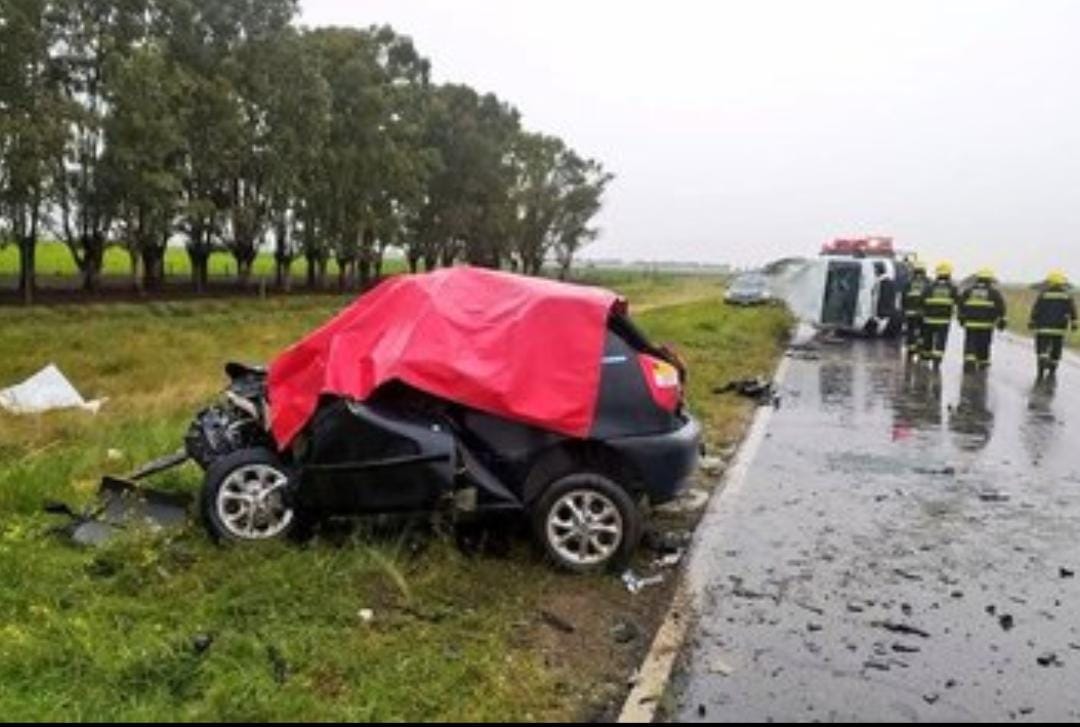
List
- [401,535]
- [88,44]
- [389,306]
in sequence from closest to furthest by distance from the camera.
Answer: [401,535] → [389,306] → [88,44]

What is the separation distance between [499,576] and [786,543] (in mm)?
2244

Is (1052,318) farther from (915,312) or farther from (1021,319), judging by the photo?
(1021,319)

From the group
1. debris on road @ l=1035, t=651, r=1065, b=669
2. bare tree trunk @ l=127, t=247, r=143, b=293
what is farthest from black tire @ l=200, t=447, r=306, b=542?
bare tree trunk @ l=127, t=247, r=143, b=293

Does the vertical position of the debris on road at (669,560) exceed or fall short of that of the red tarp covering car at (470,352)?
it falls short

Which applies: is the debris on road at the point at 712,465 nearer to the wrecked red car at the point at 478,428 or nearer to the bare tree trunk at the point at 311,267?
the wrecked red car at the point at 478,428

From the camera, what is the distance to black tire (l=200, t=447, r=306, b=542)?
7.31m

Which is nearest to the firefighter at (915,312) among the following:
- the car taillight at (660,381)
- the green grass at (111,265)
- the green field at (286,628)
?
the car taillight at (660,381)

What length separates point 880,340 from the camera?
31.2 metres

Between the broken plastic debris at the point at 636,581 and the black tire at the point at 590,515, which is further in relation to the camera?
the black tire at the point at 590,515

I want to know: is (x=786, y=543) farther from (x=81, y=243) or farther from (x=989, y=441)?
(x=81, y=243)

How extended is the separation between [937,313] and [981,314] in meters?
1.54

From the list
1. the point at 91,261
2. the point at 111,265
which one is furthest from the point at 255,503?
the point at 111,265

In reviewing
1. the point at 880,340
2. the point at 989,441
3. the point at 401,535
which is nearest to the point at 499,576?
the point at 401,535

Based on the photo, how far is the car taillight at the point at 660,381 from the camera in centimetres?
759
